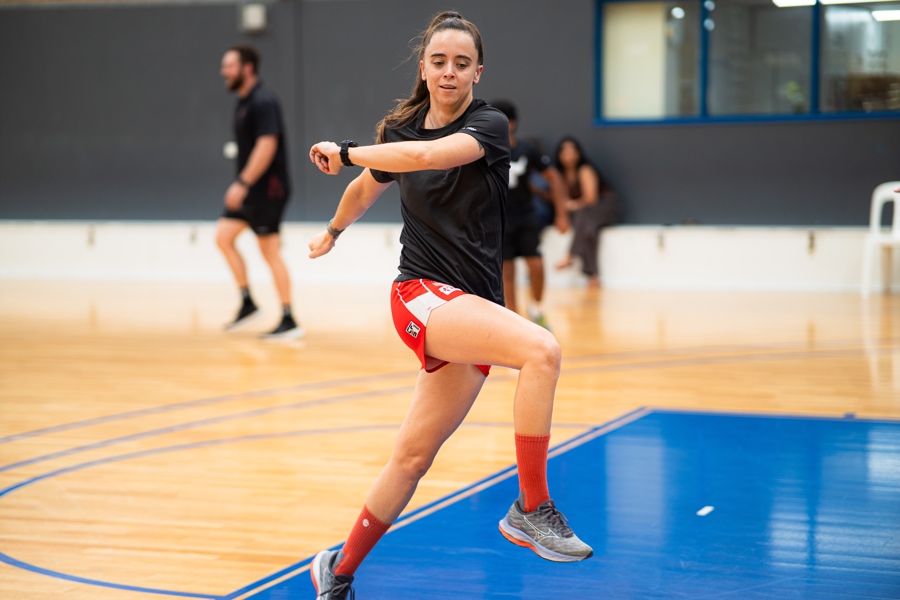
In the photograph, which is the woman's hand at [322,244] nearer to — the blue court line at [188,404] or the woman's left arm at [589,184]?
the blue court line at [188,404]

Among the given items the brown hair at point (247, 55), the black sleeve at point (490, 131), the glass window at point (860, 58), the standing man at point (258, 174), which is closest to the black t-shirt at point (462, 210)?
the black sleeve at point (490, 131)

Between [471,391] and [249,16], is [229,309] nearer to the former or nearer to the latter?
[249,16]

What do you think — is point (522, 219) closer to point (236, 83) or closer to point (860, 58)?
point (236, 83)

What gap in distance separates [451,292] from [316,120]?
10561mm

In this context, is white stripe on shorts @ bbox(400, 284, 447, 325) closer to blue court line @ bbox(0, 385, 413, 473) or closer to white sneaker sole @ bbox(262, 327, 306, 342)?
blue court line @ bbox(0, 385, 413, 473)

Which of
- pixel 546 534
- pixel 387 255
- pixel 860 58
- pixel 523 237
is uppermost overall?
pixel 860 58

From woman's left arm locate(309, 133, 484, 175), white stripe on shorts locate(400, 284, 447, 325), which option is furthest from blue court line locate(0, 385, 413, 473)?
woman's left arm locate(309, 133, 484, 175)

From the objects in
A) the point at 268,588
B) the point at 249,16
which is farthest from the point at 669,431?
the point at 249,16

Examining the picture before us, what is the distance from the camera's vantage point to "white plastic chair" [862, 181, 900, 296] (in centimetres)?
1042

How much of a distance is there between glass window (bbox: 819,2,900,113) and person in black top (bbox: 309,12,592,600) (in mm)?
9621

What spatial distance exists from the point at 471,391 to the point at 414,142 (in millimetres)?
629

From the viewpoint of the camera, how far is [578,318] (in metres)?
9.04

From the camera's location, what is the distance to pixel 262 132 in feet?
24.9

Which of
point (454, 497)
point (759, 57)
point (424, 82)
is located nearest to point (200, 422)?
point (454, 497)
